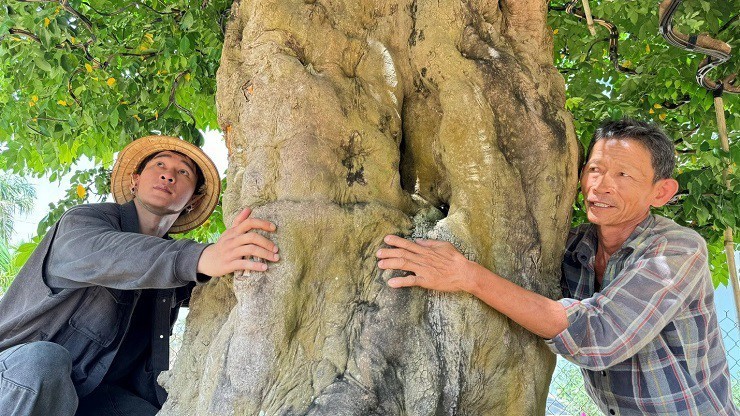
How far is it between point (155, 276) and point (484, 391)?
1.25 m

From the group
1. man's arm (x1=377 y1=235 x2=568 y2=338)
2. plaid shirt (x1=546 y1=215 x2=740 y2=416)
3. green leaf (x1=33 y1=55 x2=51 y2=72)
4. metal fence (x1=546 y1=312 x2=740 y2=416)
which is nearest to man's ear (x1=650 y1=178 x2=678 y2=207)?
plaid shirt (x1=546 y1=215 x2=740 y2=416)

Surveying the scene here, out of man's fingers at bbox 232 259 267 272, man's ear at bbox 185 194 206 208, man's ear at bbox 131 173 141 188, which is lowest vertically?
man's fingers at bbox 232 259 267 272

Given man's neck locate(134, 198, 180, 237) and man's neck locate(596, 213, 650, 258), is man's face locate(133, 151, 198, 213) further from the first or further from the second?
man's neck locate(596, 213, 650, 258)

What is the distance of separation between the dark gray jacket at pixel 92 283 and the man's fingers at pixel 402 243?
26.6 inches

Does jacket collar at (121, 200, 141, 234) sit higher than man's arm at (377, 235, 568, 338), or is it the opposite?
jacket collar at (121, 200, 141, 234)

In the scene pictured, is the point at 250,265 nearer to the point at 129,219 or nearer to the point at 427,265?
the point at 427,265

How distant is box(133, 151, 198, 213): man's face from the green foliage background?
3.70ft

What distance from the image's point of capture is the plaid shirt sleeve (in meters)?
2.41

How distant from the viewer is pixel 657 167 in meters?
2.78

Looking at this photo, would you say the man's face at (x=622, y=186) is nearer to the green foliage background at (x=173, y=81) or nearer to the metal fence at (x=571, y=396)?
the green foliage background at (x=173, y=81)

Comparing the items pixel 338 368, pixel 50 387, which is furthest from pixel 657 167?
pixel 50 387

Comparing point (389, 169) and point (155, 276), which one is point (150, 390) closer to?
point (155, 276)

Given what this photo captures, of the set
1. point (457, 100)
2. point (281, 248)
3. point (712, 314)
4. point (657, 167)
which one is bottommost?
point (712, 314)

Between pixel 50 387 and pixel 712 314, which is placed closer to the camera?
pixel 50 387
